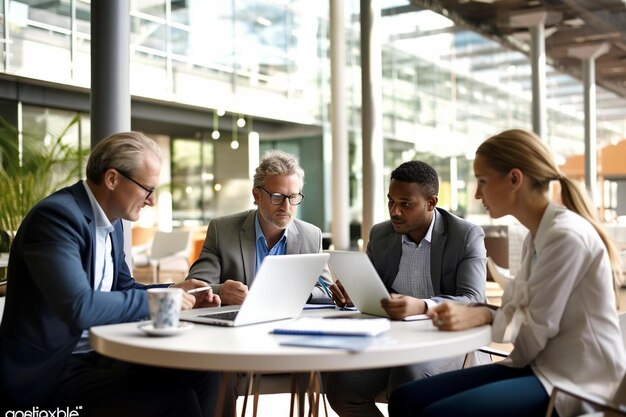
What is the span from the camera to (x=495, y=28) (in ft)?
35.0

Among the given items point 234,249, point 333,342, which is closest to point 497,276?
point 234,249

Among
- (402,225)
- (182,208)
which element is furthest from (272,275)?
(182,208)

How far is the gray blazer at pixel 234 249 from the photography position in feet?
9.85

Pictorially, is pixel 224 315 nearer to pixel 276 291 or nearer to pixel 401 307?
pixel 276 291

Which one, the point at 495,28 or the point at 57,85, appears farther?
the point at 495,28

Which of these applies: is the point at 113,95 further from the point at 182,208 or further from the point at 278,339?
the point at 182,208

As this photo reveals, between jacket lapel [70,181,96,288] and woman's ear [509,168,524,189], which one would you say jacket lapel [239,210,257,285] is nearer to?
jacket lapel [70,181,96,288]

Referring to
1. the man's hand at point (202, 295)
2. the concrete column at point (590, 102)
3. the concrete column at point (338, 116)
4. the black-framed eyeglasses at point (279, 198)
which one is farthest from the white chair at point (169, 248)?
the man's hand at point (202, 295)

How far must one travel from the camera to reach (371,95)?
8.80m

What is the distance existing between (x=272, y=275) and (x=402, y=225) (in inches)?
40.3

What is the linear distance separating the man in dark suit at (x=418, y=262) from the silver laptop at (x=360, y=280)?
487 millimetres

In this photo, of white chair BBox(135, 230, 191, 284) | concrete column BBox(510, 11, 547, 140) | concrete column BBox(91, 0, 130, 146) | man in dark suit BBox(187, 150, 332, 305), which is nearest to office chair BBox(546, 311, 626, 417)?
man in dark suit BBox(187, 150, 332, 305)

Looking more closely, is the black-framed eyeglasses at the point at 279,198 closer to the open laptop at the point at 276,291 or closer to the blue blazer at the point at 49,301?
the open laptop at the point at 276,291

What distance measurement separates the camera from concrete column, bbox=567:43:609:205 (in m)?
9.09
